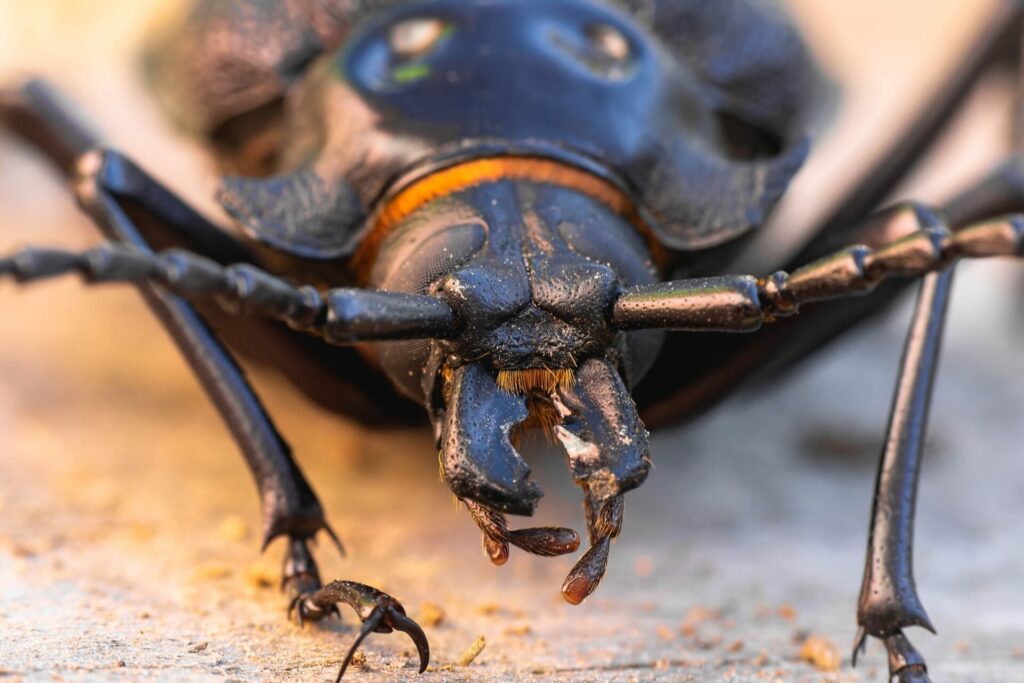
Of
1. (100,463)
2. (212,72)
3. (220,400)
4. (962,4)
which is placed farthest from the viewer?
(962,4)

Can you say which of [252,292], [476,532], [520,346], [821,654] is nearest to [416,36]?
[520,346]

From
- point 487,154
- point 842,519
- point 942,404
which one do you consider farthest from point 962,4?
point 487,154

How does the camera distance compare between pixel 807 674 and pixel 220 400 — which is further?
pixel 220 400

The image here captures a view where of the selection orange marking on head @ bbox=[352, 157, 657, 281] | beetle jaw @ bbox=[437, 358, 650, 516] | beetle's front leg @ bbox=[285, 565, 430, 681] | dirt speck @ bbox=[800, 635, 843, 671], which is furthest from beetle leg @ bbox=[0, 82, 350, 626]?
dirt speck @ bbox=[800, 635, 843, 671]

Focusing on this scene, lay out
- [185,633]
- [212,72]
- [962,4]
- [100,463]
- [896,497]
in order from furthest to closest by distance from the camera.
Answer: [962,4] → [212,72] → [100,463] → [896,497] → [185,633]

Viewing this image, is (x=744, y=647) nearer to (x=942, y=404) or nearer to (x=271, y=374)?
(x=271, y=374)

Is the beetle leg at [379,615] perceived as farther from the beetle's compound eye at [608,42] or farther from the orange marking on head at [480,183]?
the beetle's compound eye at [608,42]
